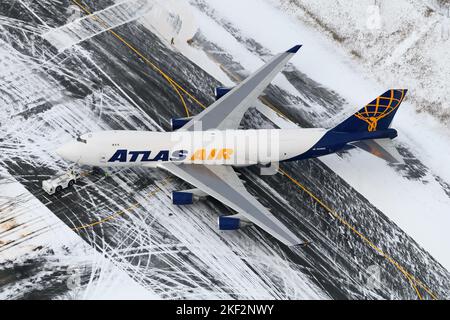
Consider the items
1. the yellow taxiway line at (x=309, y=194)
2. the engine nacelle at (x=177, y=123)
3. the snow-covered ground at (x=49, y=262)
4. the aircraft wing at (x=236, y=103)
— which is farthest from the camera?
the engine nacelle at (x=177, y=123)

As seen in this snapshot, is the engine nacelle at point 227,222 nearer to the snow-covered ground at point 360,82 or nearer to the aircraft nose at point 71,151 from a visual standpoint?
the snow-covered ground at point 360,82

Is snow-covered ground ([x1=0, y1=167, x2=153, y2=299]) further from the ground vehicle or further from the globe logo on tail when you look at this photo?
the globe logo on tail

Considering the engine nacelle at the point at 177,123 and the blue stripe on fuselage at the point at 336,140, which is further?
the engine nacelle at the point at 177,123

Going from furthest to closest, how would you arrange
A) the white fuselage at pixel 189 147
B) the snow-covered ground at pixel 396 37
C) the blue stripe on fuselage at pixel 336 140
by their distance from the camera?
the snow-covered ground at pixel 396 37
the blue stripe on fuselage at pixel 336 140
the white fuselage at pixel 189 147

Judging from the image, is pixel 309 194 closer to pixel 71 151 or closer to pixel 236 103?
pixel 236 103

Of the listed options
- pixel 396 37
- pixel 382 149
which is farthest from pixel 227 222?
pixel 396 37

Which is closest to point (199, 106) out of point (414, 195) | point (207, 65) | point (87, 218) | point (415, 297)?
point (207, 65)

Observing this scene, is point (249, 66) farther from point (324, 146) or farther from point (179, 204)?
point (179, 204)

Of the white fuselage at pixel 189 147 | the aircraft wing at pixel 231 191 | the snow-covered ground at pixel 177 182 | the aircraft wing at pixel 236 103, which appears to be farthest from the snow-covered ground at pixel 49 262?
the aircraft wing at pixel 236 103
